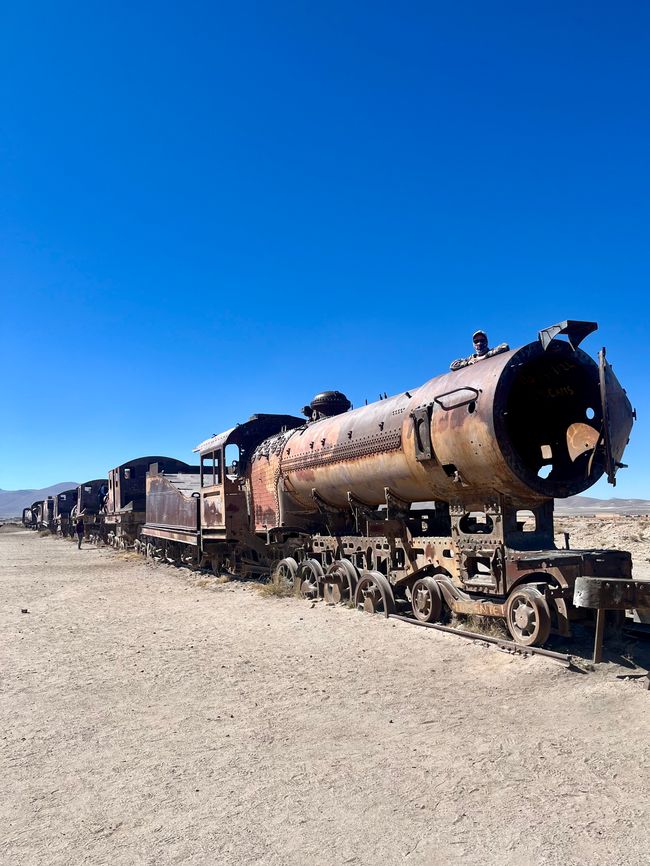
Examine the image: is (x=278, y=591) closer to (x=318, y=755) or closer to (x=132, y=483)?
(x=318, y=755)

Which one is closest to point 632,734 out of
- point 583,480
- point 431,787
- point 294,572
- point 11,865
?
point 431,787

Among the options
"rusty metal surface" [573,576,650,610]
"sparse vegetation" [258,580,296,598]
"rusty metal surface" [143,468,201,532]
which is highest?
"rusty metal surface" [143,468,201,532]

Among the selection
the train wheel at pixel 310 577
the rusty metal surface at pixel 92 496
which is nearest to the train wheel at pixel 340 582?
the train wheel at pixel 310 577

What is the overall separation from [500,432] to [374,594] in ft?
13.3

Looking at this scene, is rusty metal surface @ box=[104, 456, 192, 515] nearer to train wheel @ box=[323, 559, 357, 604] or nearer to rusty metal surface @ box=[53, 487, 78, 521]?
train wheel @ box=[323, 559, 357, 604]

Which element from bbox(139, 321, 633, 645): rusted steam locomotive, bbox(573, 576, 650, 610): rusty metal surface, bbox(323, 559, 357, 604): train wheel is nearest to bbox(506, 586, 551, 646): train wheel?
bbox(139, 321, 633, 645): rusted steam locomotive

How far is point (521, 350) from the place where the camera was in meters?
7.61

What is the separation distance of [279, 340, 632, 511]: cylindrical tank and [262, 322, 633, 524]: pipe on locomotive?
2cm

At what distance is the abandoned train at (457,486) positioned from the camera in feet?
24.2

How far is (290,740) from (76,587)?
12570 millimetres

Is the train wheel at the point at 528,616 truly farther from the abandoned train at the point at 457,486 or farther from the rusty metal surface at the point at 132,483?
the rusty metal surface at the point at 132,483

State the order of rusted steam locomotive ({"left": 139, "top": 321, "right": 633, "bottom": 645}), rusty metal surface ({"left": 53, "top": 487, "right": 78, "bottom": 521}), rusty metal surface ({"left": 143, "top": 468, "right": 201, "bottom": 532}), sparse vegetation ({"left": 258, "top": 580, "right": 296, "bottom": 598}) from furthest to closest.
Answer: rusty metal surface ({"left": 53, "top": 487, "right": 78, "bottom": 521}), rusty metal surface ({"left": 143, "top": 468, "right": 201, "bottom": 532}), sparse vegetation ({"left": 258, "top": 580, "right": 296, "bottom": 598}), rusted steam locomotive ({"left": 139, "top": 321, "right": 633, "bottom": 645})

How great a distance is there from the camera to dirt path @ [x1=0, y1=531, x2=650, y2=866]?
3467 mm

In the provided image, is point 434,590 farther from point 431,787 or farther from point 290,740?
point 431,787
